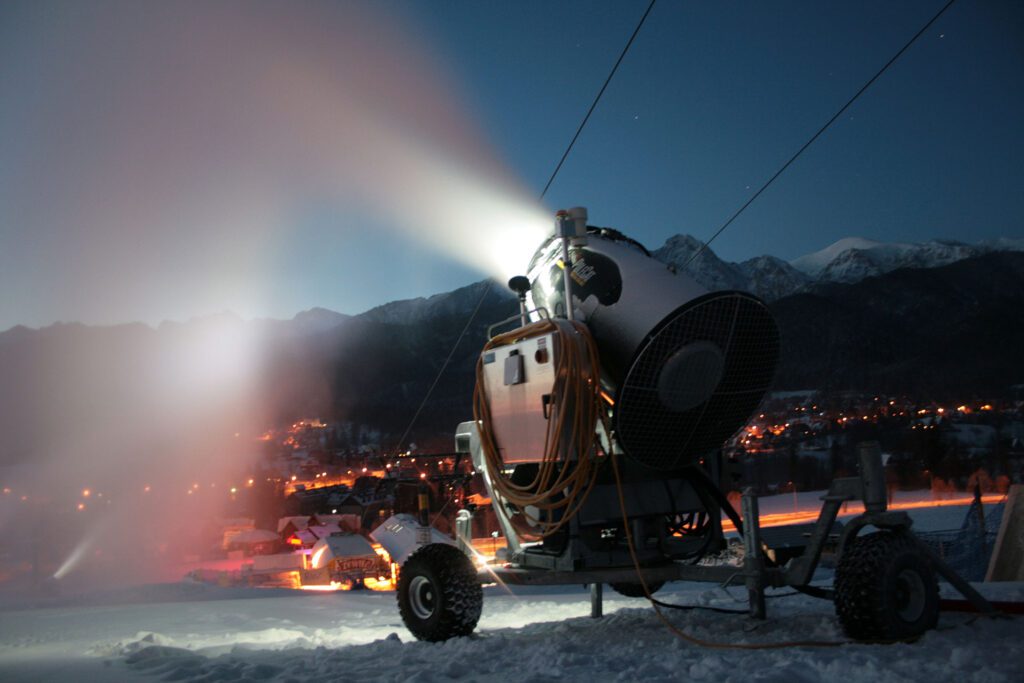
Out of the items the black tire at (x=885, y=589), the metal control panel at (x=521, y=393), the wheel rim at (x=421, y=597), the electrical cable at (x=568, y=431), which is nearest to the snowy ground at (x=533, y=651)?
the black tire at (x=885, y=589)

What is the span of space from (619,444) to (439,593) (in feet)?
7.33

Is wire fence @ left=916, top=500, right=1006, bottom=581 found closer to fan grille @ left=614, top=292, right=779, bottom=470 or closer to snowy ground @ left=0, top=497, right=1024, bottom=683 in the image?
snowy ground @ left=0, top=497, right=1024, bottom=683

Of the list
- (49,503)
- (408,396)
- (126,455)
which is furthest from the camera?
(408,396)

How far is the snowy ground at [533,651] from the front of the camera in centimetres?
462

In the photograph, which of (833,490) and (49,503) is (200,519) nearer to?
(49,503)

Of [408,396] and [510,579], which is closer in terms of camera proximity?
[510,579]

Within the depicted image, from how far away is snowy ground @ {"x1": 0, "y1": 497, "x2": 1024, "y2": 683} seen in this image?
182 inches

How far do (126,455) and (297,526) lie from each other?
6649 cm

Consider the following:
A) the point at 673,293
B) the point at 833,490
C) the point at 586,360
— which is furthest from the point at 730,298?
the point at 833,490

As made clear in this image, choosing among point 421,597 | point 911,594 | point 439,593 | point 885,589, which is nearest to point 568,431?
point 439,593

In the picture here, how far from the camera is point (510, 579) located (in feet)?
23.7

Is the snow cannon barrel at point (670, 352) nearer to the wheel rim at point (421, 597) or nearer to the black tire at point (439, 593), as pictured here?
the black tire at point (439, 593)

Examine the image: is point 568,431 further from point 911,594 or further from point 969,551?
point 969,551

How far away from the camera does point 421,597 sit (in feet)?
24.8
